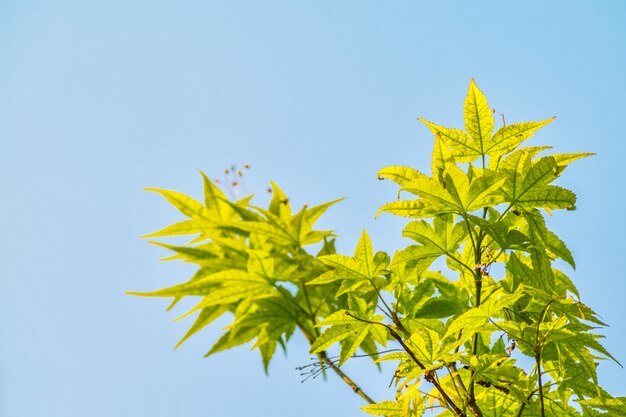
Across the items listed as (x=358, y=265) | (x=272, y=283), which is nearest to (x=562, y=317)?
(x=358, y=265)

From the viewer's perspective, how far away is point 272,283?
1908mm

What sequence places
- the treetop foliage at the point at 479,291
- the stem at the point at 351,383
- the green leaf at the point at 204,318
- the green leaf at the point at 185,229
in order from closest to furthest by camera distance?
1. the treetop foliage at the point at 479,291
2. the stem at the point at 351,383
3. the green leaf at the point at 204,318
4. the green leaf at the point at 185,229

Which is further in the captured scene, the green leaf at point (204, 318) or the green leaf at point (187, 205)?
the green leaf at point (187, 205)

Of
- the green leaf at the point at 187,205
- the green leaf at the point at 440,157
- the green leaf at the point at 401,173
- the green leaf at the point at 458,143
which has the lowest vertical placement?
the green leaf at the point at 401,173

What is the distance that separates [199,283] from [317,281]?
778mm

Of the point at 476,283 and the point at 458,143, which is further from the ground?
A: the point at 458,143

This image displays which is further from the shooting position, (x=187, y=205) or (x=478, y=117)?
(x=187, y=205)

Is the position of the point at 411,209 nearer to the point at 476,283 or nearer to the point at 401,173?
the point at 401,173

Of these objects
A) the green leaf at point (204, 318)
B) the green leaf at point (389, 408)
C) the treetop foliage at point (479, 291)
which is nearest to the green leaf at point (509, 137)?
the treetop foliage at point (479, 291)

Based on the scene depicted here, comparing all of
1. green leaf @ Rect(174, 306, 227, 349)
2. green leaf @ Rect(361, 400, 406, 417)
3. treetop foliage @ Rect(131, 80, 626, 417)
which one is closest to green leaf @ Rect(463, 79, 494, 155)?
treetop foliage @ Rect(131, 80, 626, 417)

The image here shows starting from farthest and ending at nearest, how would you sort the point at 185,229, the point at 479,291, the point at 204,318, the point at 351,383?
the point at 185,229 < the point at 204,318 < the point at 351,383 < the point at 479,291

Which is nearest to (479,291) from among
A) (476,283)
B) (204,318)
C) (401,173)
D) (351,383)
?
(476,283)

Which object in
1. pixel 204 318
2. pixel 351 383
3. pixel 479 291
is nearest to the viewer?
pixel 479 291

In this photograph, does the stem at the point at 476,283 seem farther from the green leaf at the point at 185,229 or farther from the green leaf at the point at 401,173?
the green leaf at the point at 185,229
